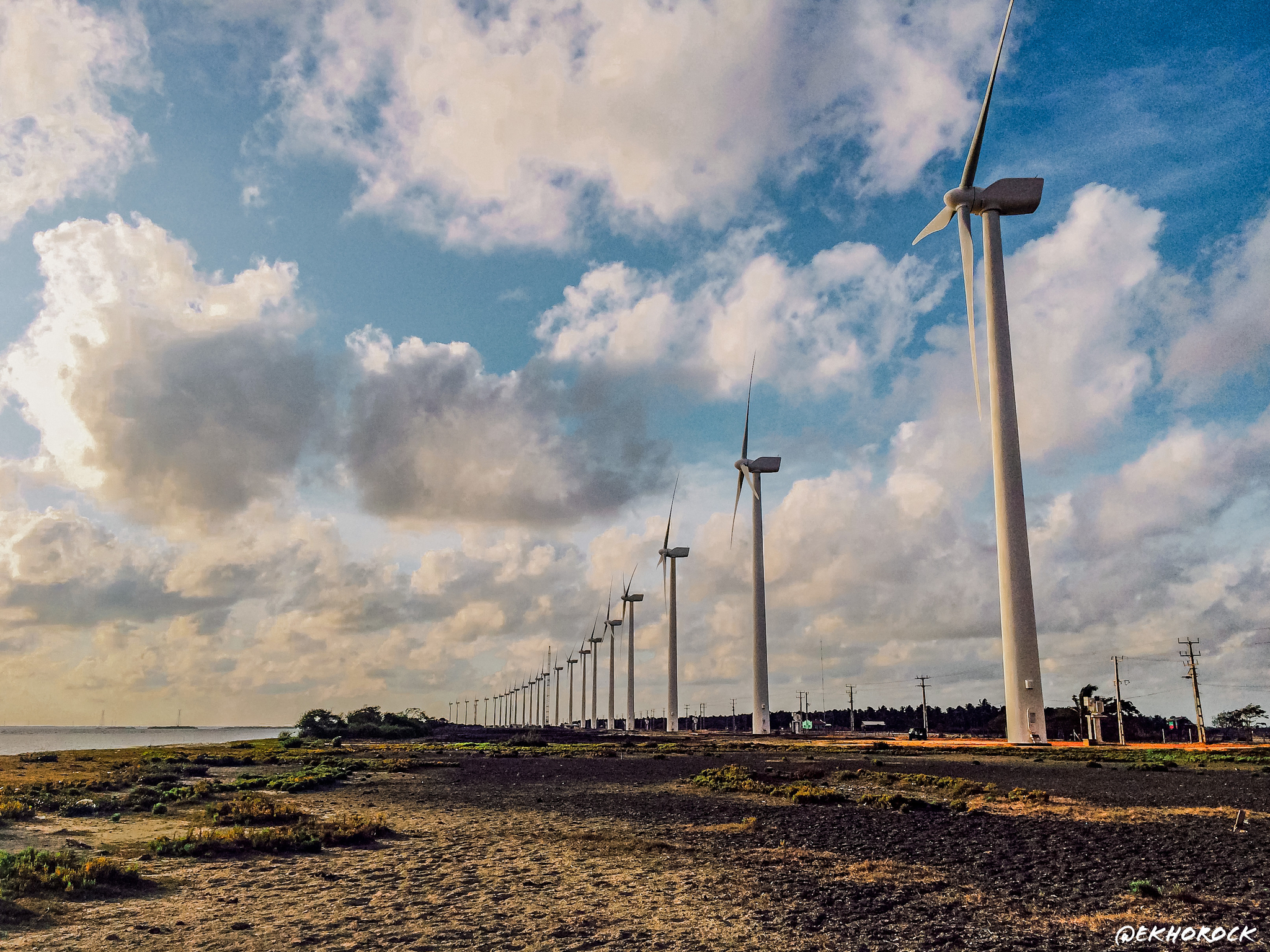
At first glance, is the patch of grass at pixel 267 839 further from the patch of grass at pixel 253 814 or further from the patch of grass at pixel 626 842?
the patch of grass at pixel 626 842

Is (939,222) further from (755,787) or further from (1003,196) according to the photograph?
(755,787)

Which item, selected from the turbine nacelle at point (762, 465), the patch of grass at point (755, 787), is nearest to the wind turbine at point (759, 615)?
the turbine nacelle at point (762, 465)

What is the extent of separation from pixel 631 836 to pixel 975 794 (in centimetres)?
1405

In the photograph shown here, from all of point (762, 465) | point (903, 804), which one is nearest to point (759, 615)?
point (762, 465)

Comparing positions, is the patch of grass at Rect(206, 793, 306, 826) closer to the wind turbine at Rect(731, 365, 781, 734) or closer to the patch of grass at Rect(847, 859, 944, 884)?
the patch of grass at Rect(847, 859, 944, 884)

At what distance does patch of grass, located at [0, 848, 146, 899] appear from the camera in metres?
15.7

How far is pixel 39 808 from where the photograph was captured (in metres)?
27.8

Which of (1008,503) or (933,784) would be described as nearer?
(933,784)

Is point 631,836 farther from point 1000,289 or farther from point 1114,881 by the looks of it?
point 1000,289

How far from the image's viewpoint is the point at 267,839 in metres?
21.5

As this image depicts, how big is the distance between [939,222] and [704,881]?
63610 millimetres

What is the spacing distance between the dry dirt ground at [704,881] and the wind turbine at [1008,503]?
2565cm

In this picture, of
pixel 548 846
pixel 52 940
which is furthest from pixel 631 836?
pixel 52 940

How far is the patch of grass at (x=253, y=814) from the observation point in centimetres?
2533
